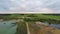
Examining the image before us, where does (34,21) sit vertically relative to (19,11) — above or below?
below

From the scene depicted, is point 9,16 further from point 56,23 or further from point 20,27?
point 56,23

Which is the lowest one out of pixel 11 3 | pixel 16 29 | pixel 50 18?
pixel 16 29

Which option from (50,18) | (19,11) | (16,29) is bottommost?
(16,29)

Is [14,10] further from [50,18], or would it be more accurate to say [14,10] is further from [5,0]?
[50,18]

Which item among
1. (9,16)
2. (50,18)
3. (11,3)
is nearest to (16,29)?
(9,16)

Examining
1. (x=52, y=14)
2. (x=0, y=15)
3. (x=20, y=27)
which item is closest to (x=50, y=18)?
(x=52, y=14)

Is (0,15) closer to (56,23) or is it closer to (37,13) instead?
(37,13)
